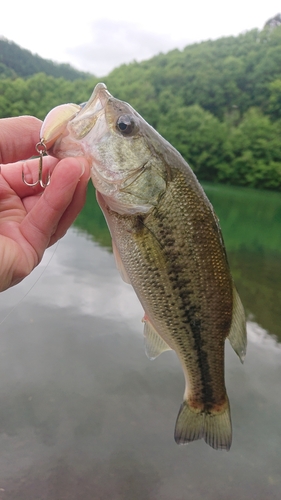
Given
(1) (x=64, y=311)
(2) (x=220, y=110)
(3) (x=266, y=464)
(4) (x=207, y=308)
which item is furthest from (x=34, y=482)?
(2) (x=220, y=110)

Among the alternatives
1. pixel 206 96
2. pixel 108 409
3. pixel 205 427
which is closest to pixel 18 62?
pixel 206 96

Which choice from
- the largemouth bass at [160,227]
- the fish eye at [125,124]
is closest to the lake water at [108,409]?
the largemouth bass at [160,227]

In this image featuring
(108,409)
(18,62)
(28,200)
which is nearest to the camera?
(28,200)

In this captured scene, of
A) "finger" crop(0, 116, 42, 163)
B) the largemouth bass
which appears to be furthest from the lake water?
the largemouth bass

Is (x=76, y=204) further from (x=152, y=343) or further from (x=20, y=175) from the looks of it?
(x=152, y=343)

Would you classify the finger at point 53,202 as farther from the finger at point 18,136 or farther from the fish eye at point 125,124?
the finger at point 18,136

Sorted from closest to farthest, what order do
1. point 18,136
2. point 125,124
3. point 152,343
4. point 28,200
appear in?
point 125,124, point 18,136, point 152,343, point 28,200
